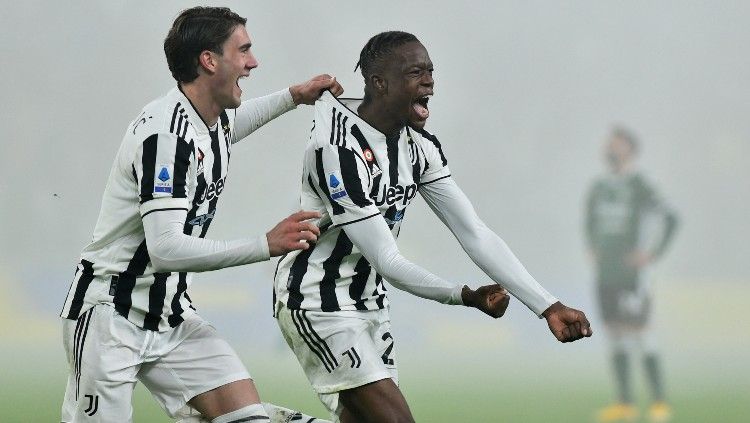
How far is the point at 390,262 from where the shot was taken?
13.2 ft

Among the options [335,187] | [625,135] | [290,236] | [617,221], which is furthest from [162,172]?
[625,135]

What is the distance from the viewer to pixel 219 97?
4082 millimetres

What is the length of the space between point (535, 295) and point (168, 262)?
1.14 m

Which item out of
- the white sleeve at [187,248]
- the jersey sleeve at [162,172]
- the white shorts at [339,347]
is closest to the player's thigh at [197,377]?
the white shorts at [339,347]

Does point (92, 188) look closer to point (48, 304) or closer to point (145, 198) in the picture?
point (48, 304)

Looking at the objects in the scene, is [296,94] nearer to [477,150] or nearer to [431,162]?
[431,162]

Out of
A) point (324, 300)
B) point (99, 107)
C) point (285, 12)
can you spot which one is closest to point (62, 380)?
point (99, 107)

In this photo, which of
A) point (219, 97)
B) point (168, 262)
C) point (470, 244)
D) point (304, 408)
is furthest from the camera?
point (304, 408)

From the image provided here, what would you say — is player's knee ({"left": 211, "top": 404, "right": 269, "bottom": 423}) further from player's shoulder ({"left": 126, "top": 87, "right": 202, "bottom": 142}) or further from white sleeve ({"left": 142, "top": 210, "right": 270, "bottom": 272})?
player's shoulder ({"left": 126, "top": 87, "right": 202, "bottom": 142})

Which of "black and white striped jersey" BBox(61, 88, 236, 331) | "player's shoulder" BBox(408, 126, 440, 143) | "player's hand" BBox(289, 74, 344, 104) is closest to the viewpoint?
"black and white striped jersey" BBox(61, 88, 236, 331)

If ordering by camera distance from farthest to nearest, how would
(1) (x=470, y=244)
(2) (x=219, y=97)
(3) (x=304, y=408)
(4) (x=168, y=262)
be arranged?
(3) (x=304, y=408) → (1) (x=470, y=244) → (2) (x=219, y=97) → (4) (x=168, y=262)

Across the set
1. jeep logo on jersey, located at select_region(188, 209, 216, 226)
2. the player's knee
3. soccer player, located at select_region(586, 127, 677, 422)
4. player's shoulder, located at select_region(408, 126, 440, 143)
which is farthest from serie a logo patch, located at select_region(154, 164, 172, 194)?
soccer player, located at select_region(586, 127, 677, 422)

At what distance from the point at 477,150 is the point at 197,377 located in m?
3.70

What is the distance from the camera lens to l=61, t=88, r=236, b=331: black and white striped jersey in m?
3.82
